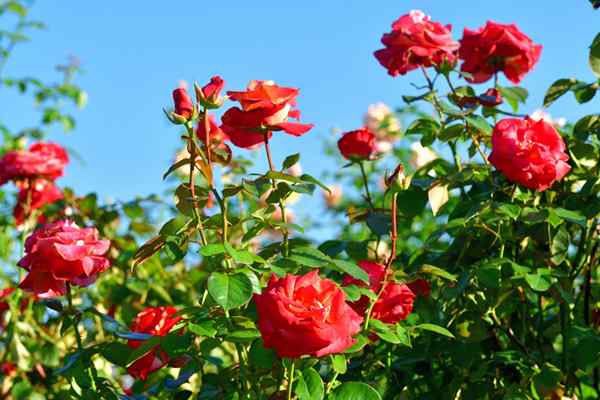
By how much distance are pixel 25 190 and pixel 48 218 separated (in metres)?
0.17

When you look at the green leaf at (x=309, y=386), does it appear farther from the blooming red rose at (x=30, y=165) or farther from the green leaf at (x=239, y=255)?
the blooming red rose at (x=30, y=165)

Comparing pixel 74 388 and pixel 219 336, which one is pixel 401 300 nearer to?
pixel 219 336

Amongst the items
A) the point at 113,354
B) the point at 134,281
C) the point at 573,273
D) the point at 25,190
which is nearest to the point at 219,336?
the point at 113,354

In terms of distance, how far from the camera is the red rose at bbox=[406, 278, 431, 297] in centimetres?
164

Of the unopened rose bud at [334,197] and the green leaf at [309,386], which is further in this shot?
the unopened rose bud at [334,197]

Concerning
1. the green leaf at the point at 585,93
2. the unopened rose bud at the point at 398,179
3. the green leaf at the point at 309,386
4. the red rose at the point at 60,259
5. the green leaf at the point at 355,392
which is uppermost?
the green leaf at the point at 585,93

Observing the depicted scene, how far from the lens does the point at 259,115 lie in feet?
4.56

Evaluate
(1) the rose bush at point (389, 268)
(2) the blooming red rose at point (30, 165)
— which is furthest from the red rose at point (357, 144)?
(2) the blooming red rose at point (30, 165)

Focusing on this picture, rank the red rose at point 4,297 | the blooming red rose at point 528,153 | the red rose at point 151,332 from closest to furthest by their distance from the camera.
→ the red rose at point 151,332 → the blooming red rose at point 528,153 → the red rose at point 4,297

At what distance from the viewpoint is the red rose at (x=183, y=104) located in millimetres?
1259

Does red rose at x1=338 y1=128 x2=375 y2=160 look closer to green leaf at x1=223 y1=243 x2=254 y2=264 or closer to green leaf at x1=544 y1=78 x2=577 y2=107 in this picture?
green leaf at x1=544 y1=78 x2=577 y2=107

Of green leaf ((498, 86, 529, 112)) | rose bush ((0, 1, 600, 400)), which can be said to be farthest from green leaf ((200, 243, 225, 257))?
green leaf ((498, 86, 529, 112))

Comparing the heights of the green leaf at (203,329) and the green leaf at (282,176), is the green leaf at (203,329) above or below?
below

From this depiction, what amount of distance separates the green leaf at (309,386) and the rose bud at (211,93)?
1.31ft
